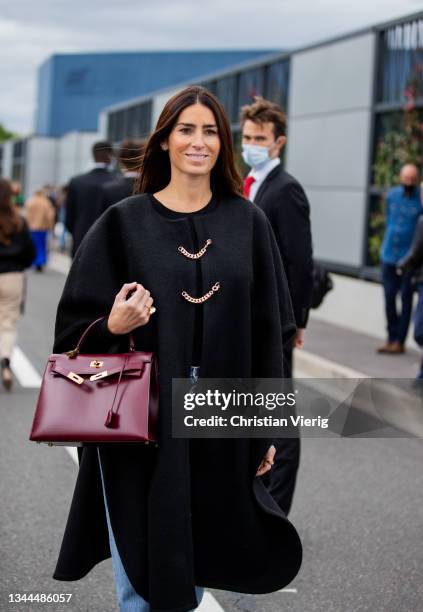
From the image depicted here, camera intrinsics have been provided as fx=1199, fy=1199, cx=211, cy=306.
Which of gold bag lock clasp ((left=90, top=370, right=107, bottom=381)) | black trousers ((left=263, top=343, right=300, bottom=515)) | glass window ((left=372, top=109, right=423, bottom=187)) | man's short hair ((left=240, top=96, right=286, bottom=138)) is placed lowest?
black trousers ((left=263, top=343, right=300, bottom=515))

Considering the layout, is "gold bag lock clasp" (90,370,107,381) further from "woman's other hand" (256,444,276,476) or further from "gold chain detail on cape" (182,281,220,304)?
"woman's other hand" (256,444,276,476)

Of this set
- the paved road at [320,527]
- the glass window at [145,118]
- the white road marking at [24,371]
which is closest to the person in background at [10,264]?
the white road marking at [24,371]

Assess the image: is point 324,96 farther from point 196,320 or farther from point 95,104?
point 95,104

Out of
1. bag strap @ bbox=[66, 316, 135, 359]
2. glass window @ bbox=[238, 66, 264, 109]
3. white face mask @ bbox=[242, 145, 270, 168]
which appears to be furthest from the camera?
glass window @ bbox=[238, 66, 264, 109]

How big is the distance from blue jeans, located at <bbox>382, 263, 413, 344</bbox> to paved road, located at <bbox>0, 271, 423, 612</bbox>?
343 cm

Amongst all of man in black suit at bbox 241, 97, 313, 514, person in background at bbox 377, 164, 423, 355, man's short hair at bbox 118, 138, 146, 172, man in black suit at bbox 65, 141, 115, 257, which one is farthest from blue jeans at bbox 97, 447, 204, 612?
person in background at bbox 377, 164, 423, 355

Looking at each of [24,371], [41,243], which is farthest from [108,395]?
[41,243]

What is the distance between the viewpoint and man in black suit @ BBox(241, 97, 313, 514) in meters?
5.22

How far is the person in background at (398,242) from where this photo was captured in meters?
11.8

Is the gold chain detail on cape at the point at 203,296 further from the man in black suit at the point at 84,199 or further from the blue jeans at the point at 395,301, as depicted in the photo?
the blue jeans at the point at 395,301

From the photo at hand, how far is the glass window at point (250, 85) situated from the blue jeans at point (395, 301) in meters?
6.96

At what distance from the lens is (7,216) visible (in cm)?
930

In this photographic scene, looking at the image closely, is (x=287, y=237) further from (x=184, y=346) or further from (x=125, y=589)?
(x=125, y=589)

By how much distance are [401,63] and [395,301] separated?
10.9 feet
